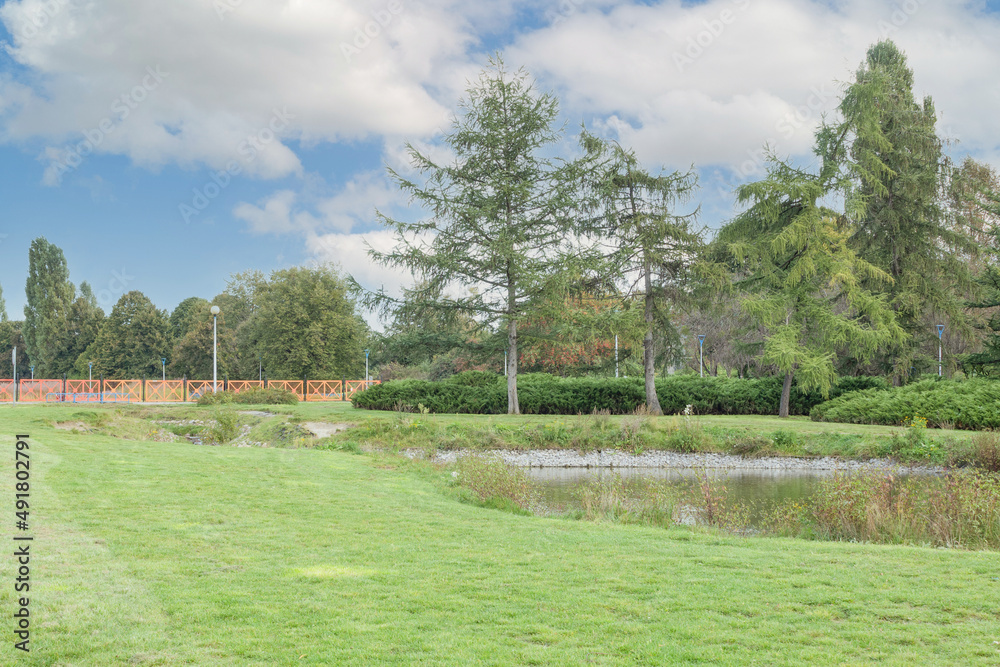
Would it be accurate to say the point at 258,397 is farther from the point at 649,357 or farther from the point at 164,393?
the point at 649,357

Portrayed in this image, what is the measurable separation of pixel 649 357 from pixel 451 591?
20.3 meters

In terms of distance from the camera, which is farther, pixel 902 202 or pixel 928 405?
pixel 902 202

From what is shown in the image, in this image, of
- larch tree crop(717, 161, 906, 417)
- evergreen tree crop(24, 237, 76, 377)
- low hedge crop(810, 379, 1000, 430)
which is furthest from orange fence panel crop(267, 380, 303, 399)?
evergreen tree crop(24, 237, 76, 377)

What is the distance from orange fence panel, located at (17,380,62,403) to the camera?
119 feet

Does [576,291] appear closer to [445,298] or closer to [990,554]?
[445,298]

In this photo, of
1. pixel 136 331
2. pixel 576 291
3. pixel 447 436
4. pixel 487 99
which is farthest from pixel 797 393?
pixel 136 331

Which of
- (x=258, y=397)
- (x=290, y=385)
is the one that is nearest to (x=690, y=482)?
(x=258, y=397)

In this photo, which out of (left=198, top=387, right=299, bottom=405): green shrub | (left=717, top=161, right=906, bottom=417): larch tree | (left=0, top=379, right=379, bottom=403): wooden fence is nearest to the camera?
(left=717, top=161, right=906, bottom=417): larch tree

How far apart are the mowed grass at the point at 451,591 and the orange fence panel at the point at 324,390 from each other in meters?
31.2

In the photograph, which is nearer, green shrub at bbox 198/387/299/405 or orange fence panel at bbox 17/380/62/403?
green shrub at bbox 198/387/299/405

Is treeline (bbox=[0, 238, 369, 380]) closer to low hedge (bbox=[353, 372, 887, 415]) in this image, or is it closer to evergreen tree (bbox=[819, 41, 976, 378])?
low hedge (bbox=[353, 372, 887, 415])

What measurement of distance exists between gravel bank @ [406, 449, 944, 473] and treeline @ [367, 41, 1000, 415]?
608cm

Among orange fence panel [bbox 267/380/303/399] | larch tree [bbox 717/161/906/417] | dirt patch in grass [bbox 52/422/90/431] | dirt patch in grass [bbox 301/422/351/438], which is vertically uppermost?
larch tree [bbox 717/161/906/417]

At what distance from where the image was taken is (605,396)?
2400 cm
